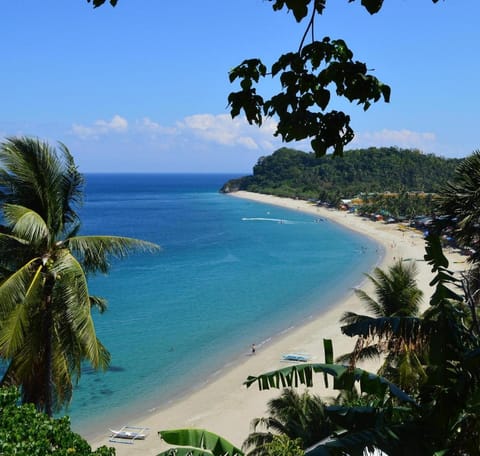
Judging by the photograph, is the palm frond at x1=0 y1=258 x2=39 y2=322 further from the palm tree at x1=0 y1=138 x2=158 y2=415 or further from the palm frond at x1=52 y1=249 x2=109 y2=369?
the palm frond at x1=52 y1=249 x2=109 y2=369

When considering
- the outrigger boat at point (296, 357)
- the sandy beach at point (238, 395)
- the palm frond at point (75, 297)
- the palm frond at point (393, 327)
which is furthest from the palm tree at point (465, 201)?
the outrigger boat at point (296, 357)

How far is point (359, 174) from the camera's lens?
396 ft

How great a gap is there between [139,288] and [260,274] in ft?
36.2

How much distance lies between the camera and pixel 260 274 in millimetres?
44719

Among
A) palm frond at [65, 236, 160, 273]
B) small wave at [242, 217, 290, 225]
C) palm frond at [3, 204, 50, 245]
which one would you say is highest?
palm frond at [3, 204, 50, 245]

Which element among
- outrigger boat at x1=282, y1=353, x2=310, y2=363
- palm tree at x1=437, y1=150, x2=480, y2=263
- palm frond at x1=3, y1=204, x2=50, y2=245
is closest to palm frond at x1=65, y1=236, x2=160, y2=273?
palm frond at x1=3, y1=204, x2=50, y2=245

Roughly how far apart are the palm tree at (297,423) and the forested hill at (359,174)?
91.6 metres

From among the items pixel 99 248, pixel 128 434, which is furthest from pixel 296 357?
pixel 99 248

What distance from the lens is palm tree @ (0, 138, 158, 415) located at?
279 inches

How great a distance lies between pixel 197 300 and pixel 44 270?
93.4 feet

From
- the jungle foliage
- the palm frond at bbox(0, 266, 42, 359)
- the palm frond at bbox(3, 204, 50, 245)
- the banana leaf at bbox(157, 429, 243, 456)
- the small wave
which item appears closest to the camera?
the banana leaf at bbox(157, 429, 243, 456)

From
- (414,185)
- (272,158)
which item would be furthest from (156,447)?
(272,158)

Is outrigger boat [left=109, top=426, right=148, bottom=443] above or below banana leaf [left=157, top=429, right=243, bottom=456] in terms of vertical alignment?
below

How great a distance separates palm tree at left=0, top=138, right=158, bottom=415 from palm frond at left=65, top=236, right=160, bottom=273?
0.02 m
